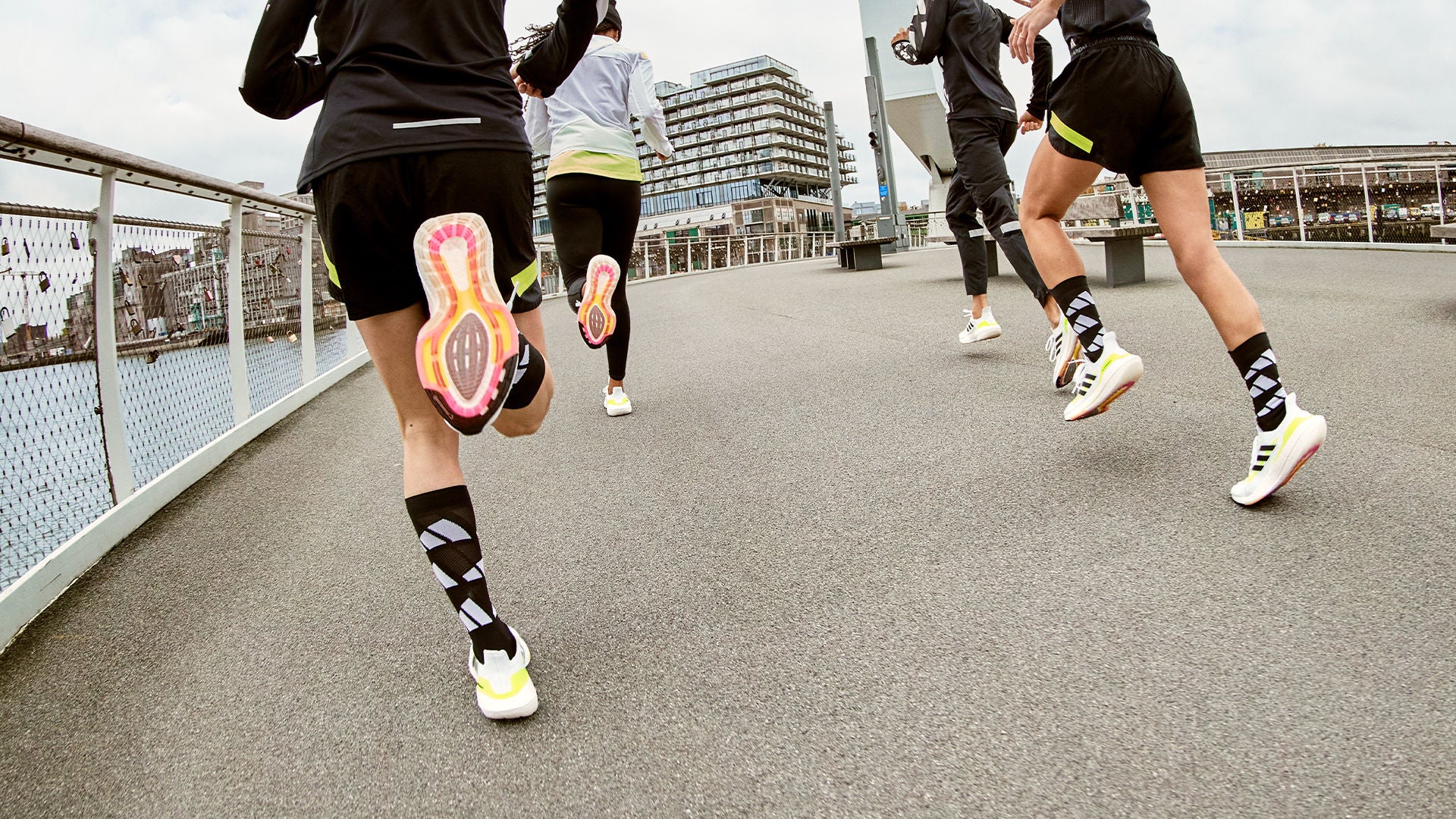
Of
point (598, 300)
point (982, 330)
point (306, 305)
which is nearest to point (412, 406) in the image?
point (598, 300)

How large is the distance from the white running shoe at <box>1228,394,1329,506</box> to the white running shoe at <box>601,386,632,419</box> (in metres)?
2.91

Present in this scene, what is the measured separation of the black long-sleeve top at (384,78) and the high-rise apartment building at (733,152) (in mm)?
119552

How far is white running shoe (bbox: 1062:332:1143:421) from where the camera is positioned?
2.69 meters

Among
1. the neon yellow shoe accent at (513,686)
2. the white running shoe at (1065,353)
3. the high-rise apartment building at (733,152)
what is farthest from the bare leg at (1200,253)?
the high-rise apartment building at (733,152)

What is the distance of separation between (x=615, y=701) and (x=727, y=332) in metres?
5.98

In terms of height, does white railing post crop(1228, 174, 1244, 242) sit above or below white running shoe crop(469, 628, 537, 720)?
above

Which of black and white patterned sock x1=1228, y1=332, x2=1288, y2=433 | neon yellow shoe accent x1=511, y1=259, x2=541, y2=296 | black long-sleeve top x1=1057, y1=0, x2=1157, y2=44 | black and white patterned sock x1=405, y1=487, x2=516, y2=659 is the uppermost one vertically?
black long-sleeve top x1=1057, y1=0, x2=1157, y2=44

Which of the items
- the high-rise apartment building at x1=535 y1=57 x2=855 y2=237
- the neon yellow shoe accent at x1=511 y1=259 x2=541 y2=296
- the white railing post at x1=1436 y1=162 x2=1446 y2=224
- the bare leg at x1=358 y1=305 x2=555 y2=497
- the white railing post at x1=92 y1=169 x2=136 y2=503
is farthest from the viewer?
the high-rise apartment building at x1=535 y1=57 x2=855 y2=237

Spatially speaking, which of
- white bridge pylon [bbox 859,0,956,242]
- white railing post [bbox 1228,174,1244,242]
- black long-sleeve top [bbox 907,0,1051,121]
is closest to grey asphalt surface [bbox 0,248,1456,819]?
black long-sleeve top [bbox 907,0,1051,121]

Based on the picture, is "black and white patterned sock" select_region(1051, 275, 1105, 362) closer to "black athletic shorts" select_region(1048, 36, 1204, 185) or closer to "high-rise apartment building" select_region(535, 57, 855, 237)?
"black athletic shorts" select_region(1048, 36, 1204, 185)

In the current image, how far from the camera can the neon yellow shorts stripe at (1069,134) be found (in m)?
2.59

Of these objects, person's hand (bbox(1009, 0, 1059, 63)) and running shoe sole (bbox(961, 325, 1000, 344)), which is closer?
person's hand (bbox(1009, 0, 1059, 63))

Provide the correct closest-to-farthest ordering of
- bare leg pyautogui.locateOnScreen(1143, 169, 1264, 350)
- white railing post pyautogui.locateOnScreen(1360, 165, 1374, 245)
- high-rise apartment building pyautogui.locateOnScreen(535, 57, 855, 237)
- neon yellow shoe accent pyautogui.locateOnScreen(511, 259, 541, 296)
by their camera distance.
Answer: neon yellow shoe accent pyautogui.locateOnScreen(511, 259, 541, 296) → bare leg pyautogui.locateOnScreen(1143, 169, 1264, 350) → white railing post pyautogui.locateOnScreen(1360, 165, 1374, 245) → high-rise apartment building pyautogui.locateOnScreen(535, 57, 855, 237)

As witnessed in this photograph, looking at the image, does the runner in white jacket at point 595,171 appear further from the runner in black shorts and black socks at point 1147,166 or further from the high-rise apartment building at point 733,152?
the high-rise apartment building at point 733,152
